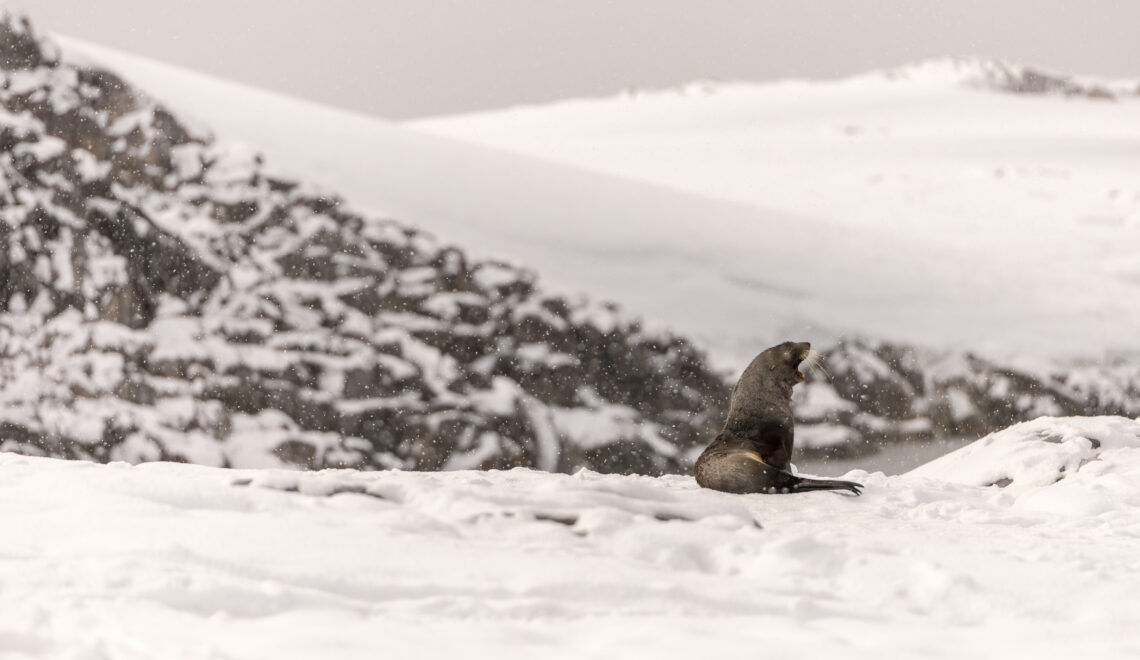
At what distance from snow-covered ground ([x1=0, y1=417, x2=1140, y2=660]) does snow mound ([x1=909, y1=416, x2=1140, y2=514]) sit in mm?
424

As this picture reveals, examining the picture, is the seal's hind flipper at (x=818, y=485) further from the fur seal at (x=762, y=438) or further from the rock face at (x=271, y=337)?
the rock face at (x=271, y=337)

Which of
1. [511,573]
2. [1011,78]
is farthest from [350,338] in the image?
[1011,78]

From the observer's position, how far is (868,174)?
15344mm

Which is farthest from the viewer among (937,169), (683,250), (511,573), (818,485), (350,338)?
(937,169)

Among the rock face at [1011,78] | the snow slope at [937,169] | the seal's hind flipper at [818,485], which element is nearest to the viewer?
the seal's hind flipper at [818,485]

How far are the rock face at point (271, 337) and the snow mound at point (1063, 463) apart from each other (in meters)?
2.42

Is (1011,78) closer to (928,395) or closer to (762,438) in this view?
(928,395)

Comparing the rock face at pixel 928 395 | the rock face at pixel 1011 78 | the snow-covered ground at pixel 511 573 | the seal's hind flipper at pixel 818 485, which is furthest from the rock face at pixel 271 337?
the rock face at pixel 1011 78

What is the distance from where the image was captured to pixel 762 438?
459cm

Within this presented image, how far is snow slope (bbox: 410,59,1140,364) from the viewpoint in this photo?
9039mm

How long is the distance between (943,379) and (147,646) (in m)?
7.15

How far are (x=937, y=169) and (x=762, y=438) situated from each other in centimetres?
1238

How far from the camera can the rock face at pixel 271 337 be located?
292 inches

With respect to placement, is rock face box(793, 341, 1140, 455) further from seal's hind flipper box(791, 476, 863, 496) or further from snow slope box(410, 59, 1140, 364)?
seal's hind flipper box(791, 476, 863, 496)
